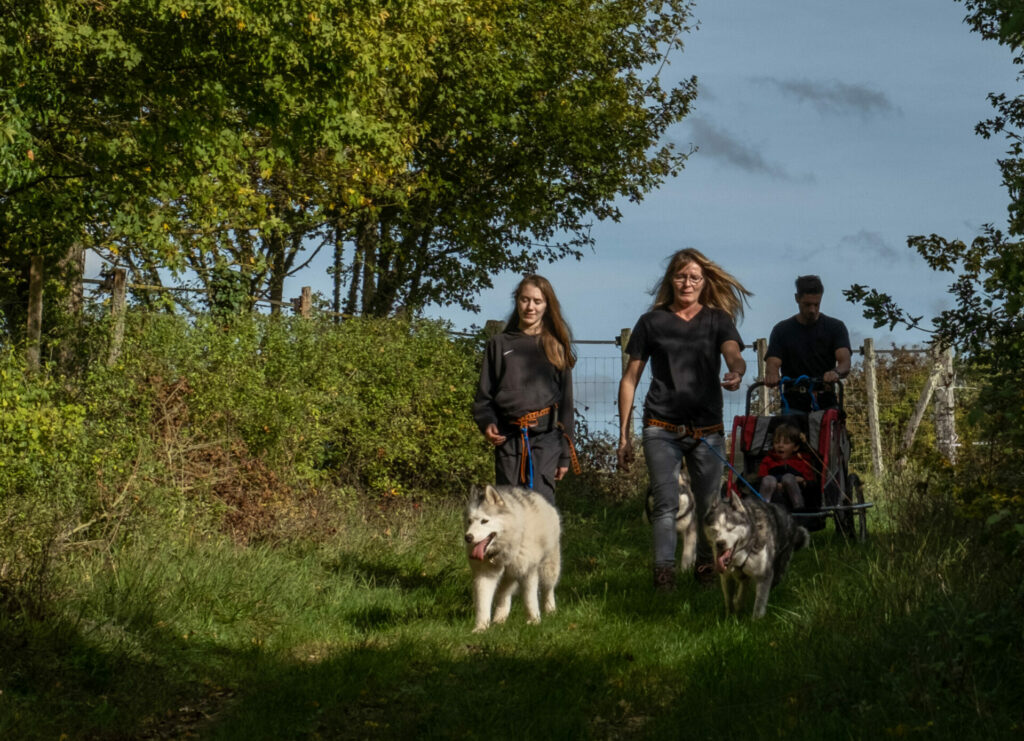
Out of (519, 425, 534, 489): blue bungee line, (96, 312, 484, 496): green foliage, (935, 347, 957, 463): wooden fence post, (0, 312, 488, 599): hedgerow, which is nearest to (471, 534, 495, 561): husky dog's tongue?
(519, 425, 534, 489): blue bungee line

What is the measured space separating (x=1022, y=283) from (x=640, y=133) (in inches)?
782

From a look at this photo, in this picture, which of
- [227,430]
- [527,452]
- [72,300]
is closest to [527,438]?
[527,452]

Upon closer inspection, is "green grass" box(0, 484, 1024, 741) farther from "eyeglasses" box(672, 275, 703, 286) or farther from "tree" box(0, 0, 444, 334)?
"tree" box(0, 0, 444, 334)

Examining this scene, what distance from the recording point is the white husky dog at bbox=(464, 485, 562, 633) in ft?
24.1

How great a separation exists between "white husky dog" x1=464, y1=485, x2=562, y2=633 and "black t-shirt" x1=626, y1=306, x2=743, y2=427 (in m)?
1.14

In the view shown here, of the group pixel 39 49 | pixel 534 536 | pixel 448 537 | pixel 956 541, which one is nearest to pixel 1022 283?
pixel 956 541

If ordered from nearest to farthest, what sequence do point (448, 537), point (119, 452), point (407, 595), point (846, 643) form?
point (846, 643) → point (407, 595) → point (119, 452) → point (448, 537)

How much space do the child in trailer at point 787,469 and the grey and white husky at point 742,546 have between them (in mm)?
1651

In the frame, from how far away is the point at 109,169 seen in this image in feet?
40.4

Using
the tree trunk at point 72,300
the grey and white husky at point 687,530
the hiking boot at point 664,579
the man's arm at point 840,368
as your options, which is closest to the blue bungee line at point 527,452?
the hiking boot at point 664,579

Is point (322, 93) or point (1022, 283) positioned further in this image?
point (322, 93)

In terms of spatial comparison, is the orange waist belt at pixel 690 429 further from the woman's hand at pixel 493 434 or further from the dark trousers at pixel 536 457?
the woman's hand at pixel 493 434

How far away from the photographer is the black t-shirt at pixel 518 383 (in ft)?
26.6

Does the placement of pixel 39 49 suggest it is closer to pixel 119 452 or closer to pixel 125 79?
pixel 125 79
